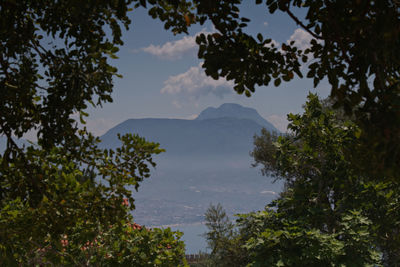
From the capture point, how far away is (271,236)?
30.5 ft

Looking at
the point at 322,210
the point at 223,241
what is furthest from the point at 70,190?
the point at 223,241

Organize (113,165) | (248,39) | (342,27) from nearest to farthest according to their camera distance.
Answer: (342,27) → (248,39) → (113,165)

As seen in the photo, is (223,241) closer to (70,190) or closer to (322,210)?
(322,210)

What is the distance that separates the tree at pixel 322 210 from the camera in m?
9.10

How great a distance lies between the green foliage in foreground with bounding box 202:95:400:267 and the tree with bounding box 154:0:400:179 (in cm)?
602

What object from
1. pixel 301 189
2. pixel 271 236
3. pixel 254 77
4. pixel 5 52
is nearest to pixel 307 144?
pixel 301 189

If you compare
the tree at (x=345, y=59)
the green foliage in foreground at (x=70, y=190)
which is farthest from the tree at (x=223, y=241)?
the tree at (x=345, y=59)

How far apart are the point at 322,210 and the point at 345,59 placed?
24.8ft

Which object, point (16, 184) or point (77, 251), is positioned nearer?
point (16, 184)

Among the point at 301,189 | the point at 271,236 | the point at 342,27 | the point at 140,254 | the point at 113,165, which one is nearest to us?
the point at 342,27

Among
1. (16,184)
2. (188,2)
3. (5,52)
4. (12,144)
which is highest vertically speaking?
(188,2)

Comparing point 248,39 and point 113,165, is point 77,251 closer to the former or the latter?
point 113,165

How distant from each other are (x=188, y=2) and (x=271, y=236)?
6.23 meters

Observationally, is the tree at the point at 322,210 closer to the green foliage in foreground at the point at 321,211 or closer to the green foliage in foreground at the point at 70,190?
the green foliage in foreground at the point at 321,211
